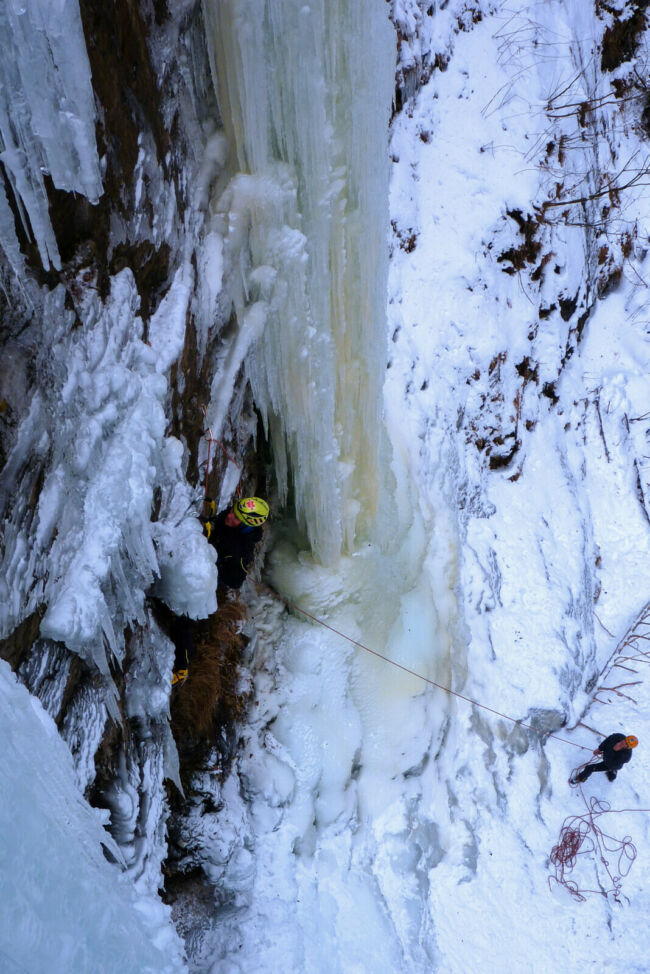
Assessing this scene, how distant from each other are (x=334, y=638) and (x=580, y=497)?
11.1 ft

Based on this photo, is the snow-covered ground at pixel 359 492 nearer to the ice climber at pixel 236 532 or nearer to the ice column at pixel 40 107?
the ice column at pixel 40 107

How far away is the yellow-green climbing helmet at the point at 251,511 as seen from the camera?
3.73 meters

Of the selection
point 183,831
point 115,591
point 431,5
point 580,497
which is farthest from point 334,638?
point 431,5

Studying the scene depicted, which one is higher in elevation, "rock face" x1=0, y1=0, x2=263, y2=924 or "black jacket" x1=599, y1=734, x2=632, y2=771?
"rock face" x1=0, y1=0, x2=263, y2=924

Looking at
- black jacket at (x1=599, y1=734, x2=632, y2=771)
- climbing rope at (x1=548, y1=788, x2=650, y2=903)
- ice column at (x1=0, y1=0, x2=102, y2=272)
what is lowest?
climbing rope at (x1=548, y1=788, x2=650, y2=903)

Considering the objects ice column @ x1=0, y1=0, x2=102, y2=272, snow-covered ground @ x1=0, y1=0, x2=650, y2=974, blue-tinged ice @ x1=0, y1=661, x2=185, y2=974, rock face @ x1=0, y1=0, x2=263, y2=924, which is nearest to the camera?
blue-tinged ice @ x1=0, y1=661, x2=185, y2=974

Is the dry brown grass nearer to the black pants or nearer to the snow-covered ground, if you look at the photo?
the snow-covered ground

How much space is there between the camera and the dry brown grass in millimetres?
3854

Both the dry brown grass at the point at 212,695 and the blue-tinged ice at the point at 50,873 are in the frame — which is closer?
the blue-tinged ice at the point at 50,873

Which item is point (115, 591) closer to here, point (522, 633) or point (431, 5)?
point (522, 633)

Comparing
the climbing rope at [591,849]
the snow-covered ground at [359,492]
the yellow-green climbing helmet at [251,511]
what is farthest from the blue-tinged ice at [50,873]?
the climbing rope at [591,849]

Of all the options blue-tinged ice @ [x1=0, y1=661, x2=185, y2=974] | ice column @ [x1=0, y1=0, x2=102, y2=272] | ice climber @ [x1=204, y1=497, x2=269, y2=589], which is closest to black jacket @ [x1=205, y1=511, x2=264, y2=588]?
ice climber @ [x1=204, y1=497, x2=269, y2=589]

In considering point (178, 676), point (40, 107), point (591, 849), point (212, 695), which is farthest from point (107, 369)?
point (591, 849)

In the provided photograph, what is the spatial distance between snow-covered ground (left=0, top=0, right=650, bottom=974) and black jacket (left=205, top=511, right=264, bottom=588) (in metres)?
0.31
